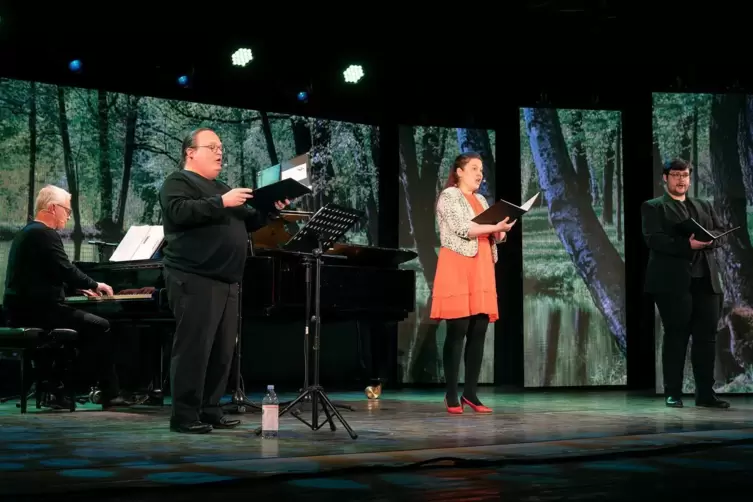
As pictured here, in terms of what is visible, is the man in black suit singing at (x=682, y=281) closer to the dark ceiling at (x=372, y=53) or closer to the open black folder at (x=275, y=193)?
the dark ceiling at (x=372, y=53)

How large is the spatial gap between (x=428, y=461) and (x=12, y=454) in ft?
5.39

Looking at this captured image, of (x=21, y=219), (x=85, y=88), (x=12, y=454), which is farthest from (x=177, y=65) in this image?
(x=12, y=454)

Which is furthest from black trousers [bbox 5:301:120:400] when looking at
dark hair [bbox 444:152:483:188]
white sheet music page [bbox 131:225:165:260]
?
dark hair [bbox 444:152:483:188]

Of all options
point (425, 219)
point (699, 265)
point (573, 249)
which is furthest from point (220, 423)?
point (573, 249)

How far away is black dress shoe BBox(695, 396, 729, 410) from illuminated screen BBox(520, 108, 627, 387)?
2.17 meters

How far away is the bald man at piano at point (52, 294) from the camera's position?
20.7 ft

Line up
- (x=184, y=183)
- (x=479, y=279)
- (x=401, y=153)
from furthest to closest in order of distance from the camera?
(x=401, y=153), (x=479, y=279), (x=184, y=183)

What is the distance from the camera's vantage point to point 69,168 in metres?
7.96

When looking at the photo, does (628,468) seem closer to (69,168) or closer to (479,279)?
(479,279)

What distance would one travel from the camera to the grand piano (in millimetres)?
6430

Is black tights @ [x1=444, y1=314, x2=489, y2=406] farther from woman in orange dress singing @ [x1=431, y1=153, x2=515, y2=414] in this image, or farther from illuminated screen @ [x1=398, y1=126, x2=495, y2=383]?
illuminated screen @ [x1=398, y1=126, x2=495, y2=383]

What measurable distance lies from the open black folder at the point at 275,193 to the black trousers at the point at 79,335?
2186 millimetres

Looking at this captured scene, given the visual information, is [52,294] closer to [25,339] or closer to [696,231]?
[25,339]

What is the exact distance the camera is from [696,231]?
249 inches
